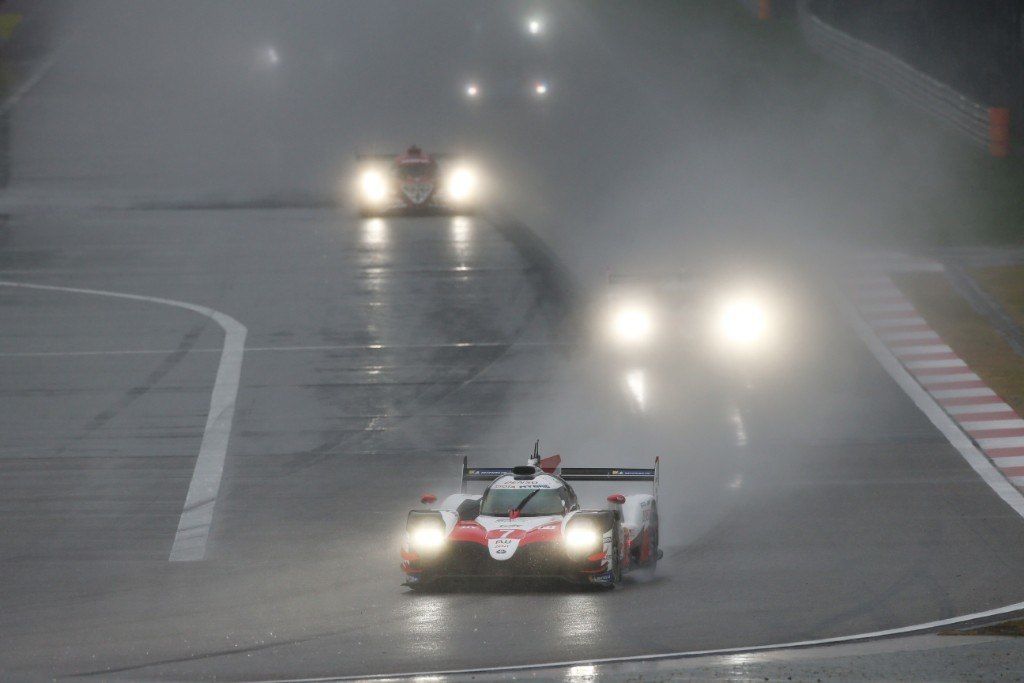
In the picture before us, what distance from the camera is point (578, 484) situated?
76.9 feet

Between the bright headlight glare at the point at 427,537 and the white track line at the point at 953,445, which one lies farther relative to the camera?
the bright headlight glare at the point at 427,537

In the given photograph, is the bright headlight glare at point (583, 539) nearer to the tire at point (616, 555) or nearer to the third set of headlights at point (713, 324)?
the tire at point (616, 555)

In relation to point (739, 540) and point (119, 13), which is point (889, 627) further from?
point (119, 13)

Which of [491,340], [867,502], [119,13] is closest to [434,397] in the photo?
[491,340]

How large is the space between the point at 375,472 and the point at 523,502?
6.05 metres

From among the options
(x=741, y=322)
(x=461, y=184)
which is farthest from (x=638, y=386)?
(x=461, y=184)

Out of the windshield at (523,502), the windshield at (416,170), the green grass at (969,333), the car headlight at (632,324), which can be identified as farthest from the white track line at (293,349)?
the windshield at (416,170)

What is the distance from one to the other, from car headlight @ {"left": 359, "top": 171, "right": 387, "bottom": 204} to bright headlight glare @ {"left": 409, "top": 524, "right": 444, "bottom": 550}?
2740 cm

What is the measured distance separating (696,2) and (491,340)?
4802 cm

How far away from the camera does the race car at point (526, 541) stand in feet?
57.1

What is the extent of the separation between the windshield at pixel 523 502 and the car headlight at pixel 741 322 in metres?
13.0

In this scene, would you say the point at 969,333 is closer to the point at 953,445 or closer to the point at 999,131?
the point at 953,445

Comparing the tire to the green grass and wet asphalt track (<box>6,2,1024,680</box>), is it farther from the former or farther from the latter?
the green grass

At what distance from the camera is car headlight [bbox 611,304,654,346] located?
30531mm
